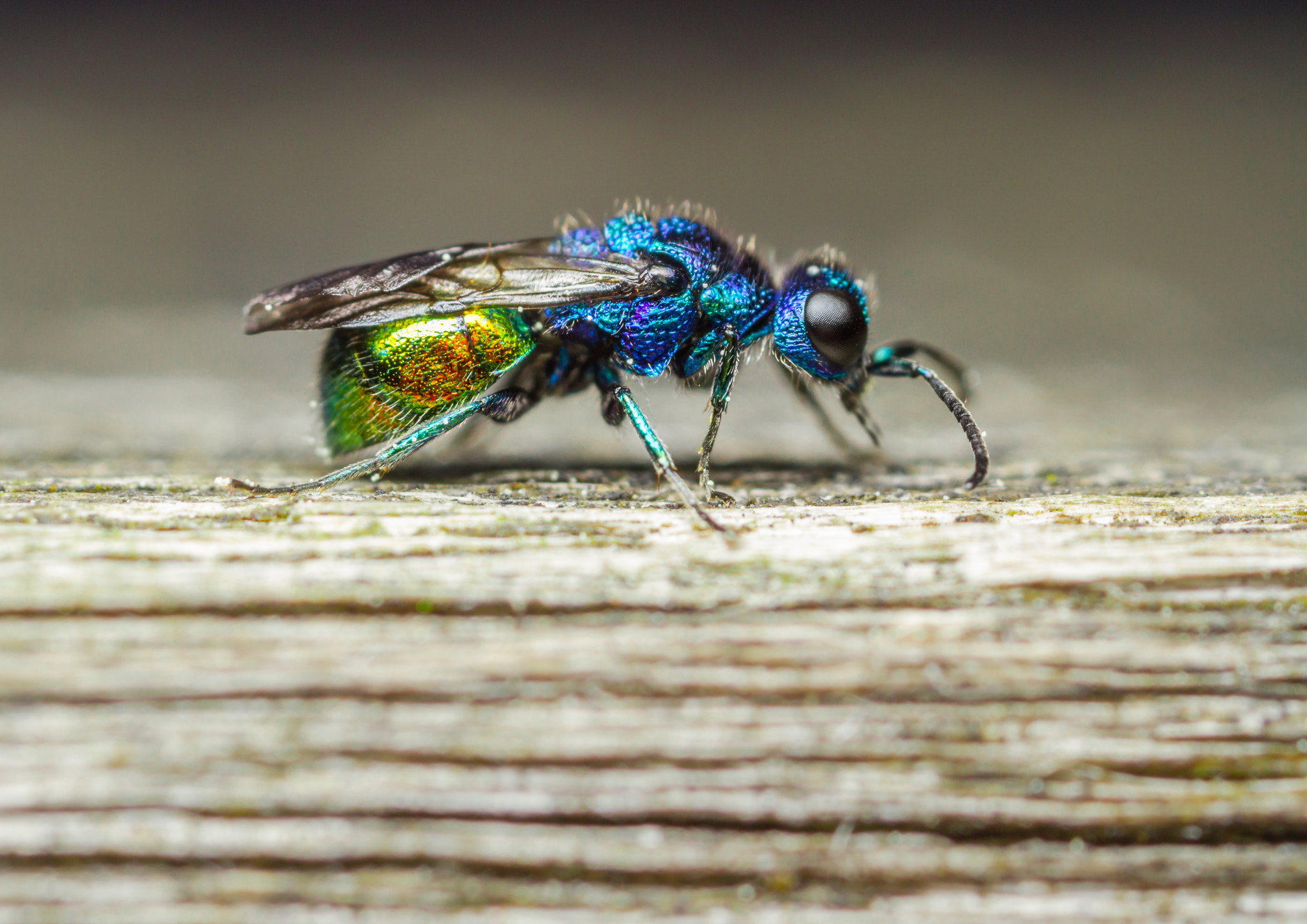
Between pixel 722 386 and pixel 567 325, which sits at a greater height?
pixel 567 325

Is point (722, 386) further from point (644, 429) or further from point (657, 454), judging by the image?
point (657, 454)

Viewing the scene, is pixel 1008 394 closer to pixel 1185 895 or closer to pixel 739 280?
pixel 739 280

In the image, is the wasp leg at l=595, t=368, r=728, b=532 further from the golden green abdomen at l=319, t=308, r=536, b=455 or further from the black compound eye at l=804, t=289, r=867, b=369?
the black compound eye at l=804, t=289, r=867, b=369

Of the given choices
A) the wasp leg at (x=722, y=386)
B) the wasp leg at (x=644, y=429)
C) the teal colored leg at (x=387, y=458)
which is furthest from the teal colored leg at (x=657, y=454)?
the teal colored leg at (x=387, y=458)

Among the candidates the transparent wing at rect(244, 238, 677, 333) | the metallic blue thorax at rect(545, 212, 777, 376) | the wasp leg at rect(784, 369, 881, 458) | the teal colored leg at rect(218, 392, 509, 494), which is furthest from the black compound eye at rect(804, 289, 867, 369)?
the teal colored leg at rect(218, 392, 509, 494)

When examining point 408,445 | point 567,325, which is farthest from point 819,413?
point 408,445
